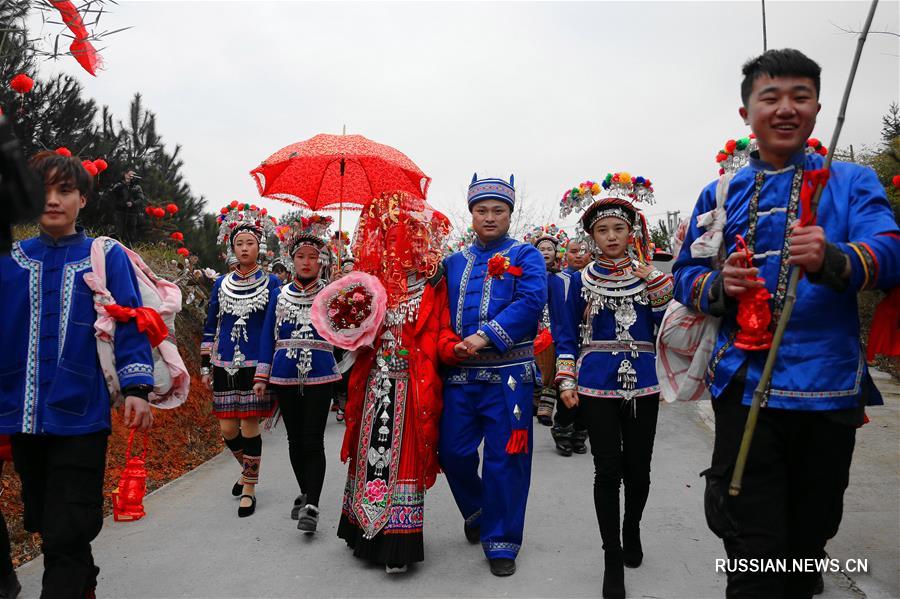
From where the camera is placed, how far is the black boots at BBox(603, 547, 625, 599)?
3.80 metres

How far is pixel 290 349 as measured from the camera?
5.49 m

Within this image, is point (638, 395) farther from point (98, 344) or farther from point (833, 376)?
point (98, 344)

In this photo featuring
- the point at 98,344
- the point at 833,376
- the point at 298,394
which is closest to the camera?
the point at 833,376

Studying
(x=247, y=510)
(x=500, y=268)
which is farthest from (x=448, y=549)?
(x=500, y=268)

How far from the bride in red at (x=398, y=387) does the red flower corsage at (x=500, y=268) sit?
35 cm

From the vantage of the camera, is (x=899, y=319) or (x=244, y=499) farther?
(x=244, y=499)

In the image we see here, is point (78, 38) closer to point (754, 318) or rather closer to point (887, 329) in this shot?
point (754, 318)

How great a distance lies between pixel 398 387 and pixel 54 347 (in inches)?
79.4

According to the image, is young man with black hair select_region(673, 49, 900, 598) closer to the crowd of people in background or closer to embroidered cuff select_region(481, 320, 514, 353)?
the crowd of people in background

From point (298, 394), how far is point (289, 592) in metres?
1.75

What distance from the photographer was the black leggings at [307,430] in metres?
→ 5.15

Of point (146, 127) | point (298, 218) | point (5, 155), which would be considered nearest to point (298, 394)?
point (298, 218)

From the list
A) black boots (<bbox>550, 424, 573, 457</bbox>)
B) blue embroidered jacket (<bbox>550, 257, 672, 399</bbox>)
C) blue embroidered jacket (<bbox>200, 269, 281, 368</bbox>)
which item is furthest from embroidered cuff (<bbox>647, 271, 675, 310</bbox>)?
black boots (<bbox>550, 424, 573, 457</bbox>)

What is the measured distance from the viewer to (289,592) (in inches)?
156
